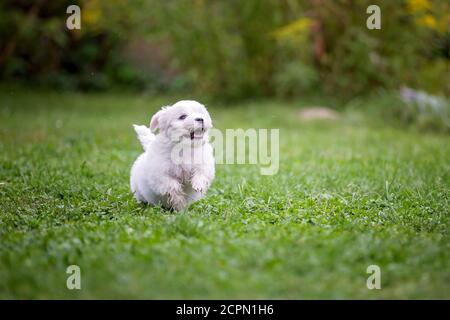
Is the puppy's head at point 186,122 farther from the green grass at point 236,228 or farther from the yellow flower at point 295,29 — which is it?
the yellow flower at point 295,29

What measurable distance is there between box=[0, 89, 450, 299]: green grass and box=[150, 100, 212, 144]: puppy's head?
0.70 m

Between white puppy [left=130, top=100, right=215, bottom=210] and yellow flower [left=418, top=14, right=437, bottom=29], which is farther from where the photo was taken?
yellow flower [left=418, top=14, right=437, bottom=29]

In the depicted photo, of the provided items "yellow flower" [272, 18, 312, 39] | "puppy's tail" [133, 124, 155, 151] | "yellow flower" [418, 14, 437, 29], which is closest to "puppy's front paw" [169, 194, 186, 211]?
"puppy's tail" [133, 124, 155, 151]

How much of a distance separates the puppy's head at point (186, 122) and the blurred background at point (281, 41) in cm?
855

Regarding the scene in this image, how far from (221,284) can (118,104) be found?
45.8 feet

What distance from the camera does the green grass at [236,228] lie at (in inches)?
153

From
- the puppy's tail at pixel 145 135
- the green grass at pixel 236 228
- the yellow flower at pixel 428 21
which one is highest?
the yellow flower at pixel 428 21

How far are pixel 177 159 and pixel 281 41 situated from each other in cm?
1040

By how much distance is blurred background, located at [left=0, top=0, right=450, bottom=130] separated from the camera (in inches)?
580

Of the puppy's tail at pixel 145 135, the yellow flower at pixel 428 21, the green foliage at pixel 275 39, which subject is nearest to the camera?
the puppy's tail at pixel 145 135

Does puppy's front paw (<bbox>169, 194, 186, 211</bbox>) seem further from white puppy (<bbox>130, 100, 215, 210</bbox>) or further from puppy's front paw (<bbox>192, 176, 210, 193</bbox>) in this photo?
puppy's front paw (<bbox>192, 176, 210, 193</bbox>)

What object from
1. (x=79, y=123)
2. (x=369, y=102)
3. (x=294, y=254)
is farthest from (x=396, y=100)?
(x=294, y=254)

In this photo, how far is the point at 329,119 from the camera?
13.6 m

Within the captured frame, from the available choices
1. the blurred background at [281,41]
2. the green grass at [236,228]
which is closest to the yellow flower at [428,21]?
the blurred background at [281,41]
